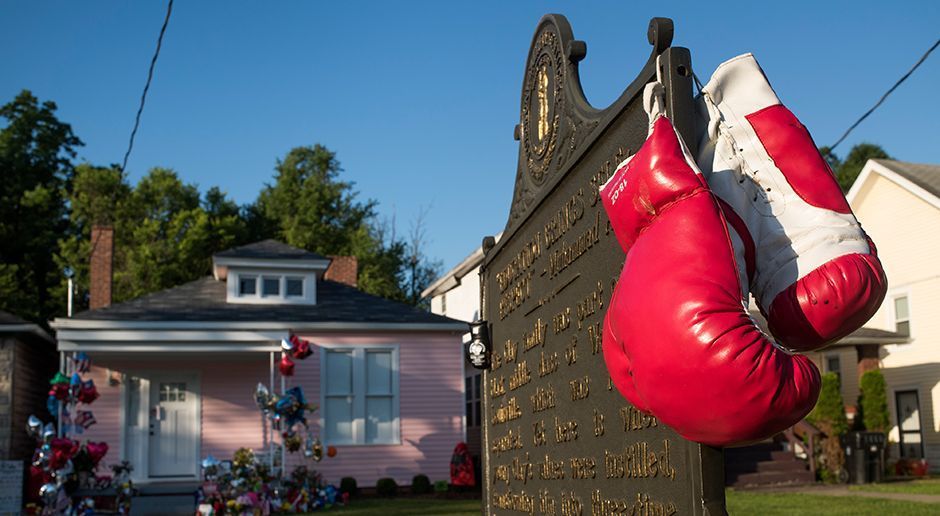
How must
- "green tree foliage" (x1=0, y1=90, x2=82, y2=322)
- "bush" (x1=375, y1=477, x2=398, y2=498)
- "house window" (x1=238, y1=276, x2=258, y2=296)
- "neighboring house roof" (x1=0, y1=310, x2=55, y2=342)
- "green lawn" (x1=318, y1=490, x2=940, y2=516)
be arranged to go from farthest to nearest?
"green tree foliage" (x1=0, y1=90, x2=82, y2=322) < "house window" (x1=238, y1=276, x2=258, y2=296) < "bush" (x1=375, y1=477, x2=398, y2=498) < "neighboring house roof" (x1=0, y1=310, x2=55, y2=342) < "green lawn" (x1=318, y1=490, x2=940, y2=516)

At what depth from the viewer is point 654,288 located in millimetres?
2002

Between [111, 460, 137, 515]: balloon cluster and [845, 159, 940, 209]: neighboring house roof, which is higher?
[845, 159, 940, 209]: neighboring house roof

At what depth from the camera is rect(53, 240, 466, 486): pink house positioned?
18969 mm

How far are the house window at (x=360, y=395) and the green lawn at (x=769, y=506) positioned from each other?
10.4 feet

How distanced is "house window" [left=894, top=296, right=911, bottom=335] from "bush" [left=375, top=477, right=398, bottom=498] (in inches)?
507

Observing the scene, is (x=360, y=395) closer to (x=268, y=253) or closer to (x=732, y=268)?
(x=268, y=253)

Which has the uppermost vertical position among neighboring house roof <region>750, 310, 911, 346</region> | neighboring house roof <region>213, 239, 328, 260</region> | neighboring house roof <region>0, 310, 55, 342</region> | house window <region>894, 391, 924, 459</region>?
neighboring house roof <region>213, 239, 328, 260</region>

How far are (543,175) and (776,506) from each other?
942cm

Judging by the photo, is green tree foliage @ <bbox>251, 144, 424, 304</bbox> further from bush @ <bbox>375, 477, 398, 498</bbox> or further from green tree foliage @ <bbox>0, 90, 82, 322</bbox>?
bush @ <bbox>375, 477, 398, 498</bbox>

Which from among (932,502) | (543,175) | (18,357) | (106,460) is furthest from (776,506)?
(18,357)

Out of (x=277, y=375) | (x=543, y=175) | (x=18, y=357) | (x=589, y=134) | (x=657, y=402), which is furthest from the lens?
(x=277, y=375)

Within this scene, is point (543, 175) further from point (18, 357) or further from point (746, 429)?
point (18, 357)

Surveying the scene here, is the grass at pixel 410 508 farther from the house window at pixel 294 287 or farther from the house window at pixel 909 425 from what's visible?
the house window at pixel 909 425

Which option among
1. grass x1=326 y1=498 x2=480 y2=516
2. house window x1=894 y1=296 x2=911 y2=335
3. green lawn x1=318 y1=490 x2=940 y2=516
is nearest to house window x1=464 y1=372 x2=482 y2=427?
grass x1=326 y1=498 x2=480 y2=516
